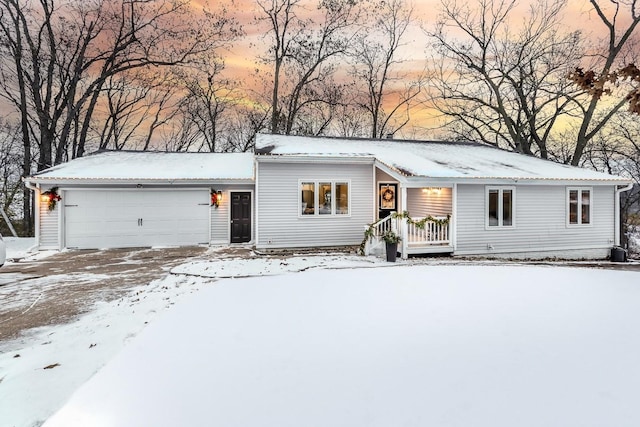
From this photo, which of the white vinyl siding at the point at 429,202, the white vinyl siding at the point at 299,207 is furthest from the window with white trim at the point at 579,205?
the white vinyl siding at the point at 299,207

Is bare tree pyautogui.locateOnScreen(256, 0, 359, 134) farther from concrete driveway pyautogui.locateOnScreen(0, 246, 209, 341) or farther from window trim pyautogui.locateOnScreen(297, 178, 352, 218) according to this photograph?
concrete driveway pyautogui.locateOnScreen(0, 246, 209, 341)

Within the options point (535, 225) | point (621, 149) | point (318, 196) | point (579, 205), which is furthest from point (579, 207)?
point (621, 149)

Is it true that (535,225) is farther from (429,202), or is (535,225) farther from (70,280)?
(70,280)

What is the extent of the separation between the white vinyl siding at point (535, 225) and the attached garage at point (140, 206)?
7.84 meters

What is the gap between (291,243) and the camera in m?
12.2

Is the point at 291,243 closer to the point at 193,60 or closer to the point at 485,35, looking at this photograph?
the point at 193,60

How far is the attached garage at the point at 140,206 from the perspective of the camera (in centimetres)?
1256

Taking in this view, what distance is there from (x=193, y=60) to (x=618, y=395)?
24.1 meters

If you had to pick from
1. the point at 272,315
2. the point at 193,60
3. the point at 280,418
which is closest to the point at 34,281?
the point at 272,315

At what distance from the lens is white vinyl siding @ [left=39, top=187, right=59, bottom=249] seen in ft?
41.0

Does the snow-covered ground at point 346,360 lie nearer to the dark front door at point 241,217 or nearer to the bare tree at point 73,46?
the dark front door at point 241,217

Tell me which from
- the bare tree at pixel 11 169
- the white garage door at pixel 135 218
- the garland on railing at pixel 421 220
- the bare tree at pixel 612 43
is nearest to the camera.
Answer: the garland on railing at pixel 421 220

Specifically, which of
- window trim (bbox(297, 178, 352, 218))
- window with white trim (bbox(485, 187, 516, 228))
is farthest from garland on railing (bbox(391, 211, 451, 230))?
window trim (bbox(297, 178, 352, 218))

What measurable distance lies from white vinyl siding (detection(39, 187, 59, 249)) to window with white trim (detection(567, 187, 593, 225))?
59.9 feet
